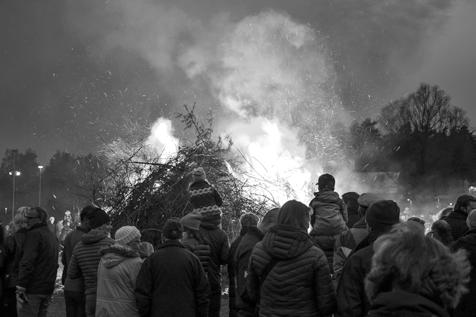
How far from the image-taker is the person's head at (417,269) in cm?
321

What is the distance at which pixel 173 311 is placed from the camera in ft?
20.5

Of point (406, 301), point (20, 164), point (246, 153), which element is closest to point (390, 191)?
point (246, 153)

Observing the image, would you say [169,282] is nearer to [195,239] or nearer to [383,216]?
[195,239]

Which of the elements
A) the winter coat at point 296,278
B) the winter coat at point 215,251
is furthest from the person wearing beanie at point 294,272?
the winter coat at point 215,251

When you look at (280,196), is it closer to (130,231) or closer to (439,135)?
(130,231)

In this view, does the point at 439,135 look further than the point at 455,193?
Yes

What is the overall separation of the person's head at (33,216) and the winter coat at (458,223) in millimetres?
5265

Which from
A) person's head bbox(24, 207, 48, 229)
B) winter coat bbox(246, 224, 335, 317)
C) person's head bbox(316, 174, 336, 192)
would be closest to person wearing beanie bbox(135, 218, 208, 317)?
winter coat bbox(246, 224, 335, 317)

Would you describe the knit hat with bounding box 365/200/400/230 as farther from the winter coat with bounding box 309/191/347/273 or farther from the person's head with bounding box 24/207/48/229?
the person's head with bounding box 24/207/48/229

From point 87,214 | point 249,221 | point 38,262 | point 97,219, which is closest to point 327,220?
point 249,221

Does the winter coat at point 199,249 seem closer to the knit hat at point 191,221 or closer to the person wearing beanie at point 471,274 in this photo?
the knit hat at point 191,221

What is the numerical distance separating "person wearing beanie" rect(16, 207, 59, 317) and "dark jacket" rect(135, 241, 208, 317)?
110 inches

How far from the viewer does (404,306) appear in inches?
121

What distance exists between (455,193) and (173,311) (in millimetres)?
47717
